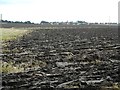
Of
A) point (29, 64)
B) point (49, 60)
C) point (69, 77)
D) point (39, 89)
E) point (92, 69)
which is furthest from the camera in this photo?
point (49, 60)

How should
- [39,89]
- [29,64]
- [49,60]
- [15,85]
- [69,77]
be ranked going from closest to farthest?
[39,89] < [15,85] < [69,77] < [29,64] < [49,60]

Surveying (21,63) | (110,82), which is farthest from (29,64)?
(110,82)

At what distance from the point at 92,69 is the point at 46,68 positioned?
265cm

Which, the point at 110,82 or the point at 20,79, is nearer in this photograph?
the point at 110,82

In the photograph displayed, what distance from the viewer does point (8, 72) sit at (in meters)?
17.6

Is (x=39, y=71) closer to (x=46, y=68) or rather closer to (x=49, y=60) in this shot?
(x=46, y=68)

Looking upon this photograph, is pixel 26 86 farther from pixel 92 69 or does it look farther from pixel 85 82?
pixel 92 69

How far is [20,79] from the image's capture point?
1530 centimetres

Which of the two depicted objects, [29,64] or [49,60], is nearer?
[29,64]

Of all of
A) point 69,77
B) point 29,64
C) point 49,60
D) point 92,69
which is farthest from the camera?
point 49,60

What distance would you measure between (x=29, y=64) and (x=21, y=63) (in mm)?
843

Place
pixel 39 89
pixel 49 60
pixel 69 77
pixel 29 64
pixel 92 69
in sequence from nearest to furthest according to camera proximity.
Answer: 1. pixel 39 89
2. pixel 69 77
3. pixel 92 69
4. pixel 29 64
5. pixel 49 60

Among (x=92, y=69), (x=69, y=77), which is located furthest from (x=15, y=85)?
(x=92, y=69)

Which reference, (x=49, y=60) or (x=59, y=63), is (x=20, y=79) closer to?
(x=59, y=63)
